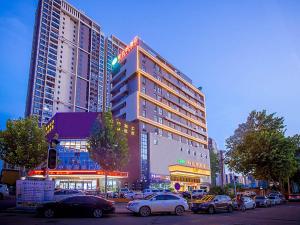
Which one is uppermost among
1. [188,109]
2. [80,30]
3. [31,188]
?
[80,30]

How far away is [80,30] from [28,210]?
125071 millimetres

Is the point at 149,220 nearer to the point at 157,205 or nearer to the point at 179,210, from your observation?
the point at 157,205

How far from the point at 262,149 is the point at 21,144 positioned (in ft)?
107

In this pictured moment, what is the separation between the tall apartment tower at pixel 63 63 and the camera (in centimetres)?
11262

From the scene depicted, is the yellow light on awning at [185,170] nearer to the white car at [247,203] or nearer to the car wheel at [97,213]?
the white car at [247,203]

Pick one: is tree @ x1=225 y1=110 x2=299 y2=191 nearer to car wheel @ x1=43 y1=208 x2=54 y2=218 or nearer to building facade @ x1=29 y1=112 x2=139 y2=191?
building facade @ x1=29 y1=112 x2=139 y2=191

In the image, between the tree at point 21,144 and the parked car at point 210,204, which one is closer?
the parked car at point 210,204

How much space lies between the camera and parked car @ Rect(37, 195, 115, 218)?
17.3 metres

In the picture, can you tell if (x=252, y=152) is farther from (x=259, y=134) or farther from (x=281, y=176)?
(x=281, y=176)

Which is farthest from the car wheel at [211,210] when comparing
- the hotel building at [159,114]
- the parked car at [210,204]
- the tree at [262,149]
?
the hotel building at [159,114]

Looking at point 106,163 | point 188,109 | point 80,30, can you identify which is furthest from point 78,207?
point 80,30

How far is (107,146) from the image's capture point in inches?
1379

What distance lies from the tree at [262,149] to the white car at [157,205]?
2372 centimetres

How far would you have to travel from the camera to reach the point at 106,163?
35281 millimetres
